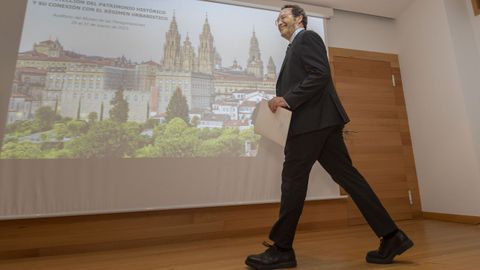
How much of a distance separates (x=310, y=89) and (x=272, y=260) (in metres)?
0.81

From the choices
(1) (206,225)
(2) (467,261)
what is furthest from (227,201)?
(2) (467,261)

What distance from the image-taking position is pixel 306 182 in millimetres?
1346

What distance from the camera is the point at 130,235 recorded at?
193 cm

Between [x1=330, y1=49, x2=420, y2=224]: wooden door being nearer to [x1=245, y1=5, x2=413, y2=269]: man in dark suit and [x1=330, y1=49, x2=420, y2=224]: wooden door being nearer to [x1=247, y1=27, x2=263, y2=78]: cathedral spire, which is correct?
[x1=247, y1=27, x2=263, y2=78]: cathedral spire

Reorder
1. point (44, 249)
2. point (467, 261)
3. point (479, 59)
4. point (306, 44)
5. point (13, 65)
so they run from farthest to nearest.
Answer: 1. point (479, 59)
2. point (13, 65)
3. point (44, 249)
4. point (306, 44)
5. point (467, 261)

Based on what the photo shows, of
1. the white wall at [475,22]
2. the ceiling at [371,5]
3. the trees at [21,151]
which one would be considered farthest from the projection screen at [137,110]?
the white wall at [475,22]

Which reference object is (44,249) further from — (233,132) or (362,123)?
(362,123)

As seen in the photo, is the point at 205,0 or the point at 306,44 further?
the point at 205,0

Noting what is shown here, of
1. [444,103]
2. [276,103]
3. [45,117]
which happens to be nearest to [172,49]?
[45,117]

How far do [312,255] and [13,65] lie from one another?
2230 mm

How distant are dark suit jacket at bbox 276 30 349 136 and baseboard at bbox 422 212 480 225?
72.4 inches

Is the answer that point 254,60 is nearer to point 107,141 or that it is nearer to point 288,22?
point 288,22

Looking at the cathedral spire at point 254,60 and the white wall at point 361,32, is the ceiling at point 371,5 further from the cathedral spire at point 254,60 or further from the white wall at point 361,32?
the cathedral spire at point 254,60

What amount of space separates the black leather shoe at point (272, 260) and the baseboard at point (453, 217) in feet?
6.38
